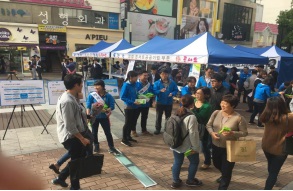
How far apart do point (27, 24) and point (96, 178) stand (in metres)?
22.2

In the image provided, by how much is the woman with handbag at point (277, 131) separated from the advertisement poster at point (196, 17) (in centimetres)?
3173

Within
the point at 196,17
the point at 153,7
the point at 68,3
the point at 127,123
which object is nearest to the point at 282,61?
the point at 127,123

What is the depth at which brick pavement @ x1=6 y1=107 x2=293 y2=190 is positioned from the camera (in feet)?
13.6

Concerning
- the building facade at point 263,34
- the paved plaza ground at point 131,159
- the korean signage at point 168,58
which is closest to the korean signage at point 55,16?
the korean signage at point 168,58

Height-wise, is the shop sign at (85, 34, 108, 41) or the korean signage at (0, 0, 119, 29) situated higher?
the korean signage at (0, 0, 119, 29)

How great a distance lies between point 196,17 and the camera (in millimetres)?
35625

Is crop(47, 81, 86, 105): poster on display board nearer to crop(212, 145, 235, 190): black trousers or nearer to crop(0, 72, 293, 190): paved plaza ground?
crop(0, 72, 293, 190): paved plaza ground

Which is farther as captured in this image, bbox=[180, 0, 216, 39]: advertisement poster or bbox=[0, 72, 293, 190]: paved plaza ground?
bbox=[180, 0, 216, 39]: advertisement poster

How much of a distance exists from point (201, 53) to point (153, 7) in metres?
25.1

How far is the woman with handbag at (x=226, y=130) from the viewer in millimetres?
3576

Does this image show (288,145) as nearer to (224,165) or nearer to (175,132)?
(224,165)

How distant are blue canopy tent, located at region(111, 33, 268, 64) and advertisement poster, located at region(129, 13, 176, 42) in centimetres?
2068

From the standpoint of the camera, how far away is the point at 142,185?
4.12 m

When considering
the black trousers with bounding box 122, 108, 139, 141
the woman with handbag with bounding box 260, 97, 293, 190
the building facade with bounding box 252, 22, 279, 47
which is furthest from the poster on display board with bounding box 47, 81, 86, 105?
the building facade with bounding box 252, 22, 279, 47
